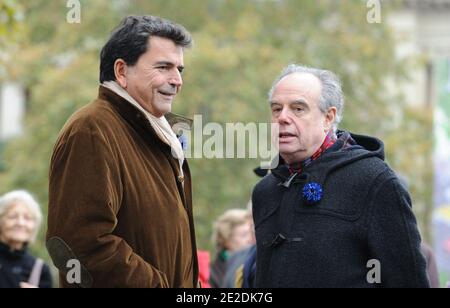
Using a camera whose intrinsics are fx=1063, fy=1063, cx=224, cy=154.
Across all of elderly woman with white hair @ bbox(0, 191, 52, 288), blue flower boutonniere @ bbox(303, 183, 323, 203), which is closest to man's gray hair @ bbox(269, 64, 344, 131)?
blue flower boutonniere @ bbox(303, 183, 323, 203)

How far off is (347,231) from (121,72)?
116cm

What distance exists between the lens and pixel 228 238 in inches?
350

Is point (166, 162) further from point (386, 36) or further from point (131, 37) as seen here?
point (386, 36)

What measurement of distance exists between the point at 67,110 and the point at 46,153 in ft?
3.98

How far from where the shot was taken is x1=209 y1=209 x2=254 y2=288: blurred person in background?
28.7ft

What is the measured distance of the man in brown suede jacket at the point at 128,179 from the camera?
4.09 metres

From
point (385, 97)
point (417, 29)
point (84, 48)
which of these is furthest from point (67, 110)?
point (417, 29)

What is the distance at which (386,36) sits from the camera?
85.4ft

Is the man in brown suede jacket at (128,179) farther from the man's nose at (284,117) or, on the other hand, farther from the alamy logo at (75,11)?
the alamy logo at (75,11)

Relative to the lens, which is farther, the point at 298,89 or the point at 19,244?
the point at 19,244

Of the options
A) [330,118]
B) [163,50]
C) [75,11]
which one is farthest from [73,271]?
[75,11]

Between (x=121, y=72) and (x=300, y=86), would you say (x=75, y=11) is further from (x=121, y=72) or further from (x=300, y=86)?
(x=300, y=86)

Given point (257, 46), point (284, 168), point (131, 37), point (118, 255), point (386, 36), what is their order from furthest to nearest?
point (386, 36) < point (257, 46) < point (284, 168) < point (131, 37) < point (118, 255)

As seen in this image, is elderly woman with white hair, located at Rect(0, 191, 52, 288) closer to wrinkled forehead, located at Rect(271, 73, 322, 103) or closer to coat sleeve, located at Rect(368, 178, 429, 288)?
wrinkled forehead, located at Rect(271, 73, 322, 103)
